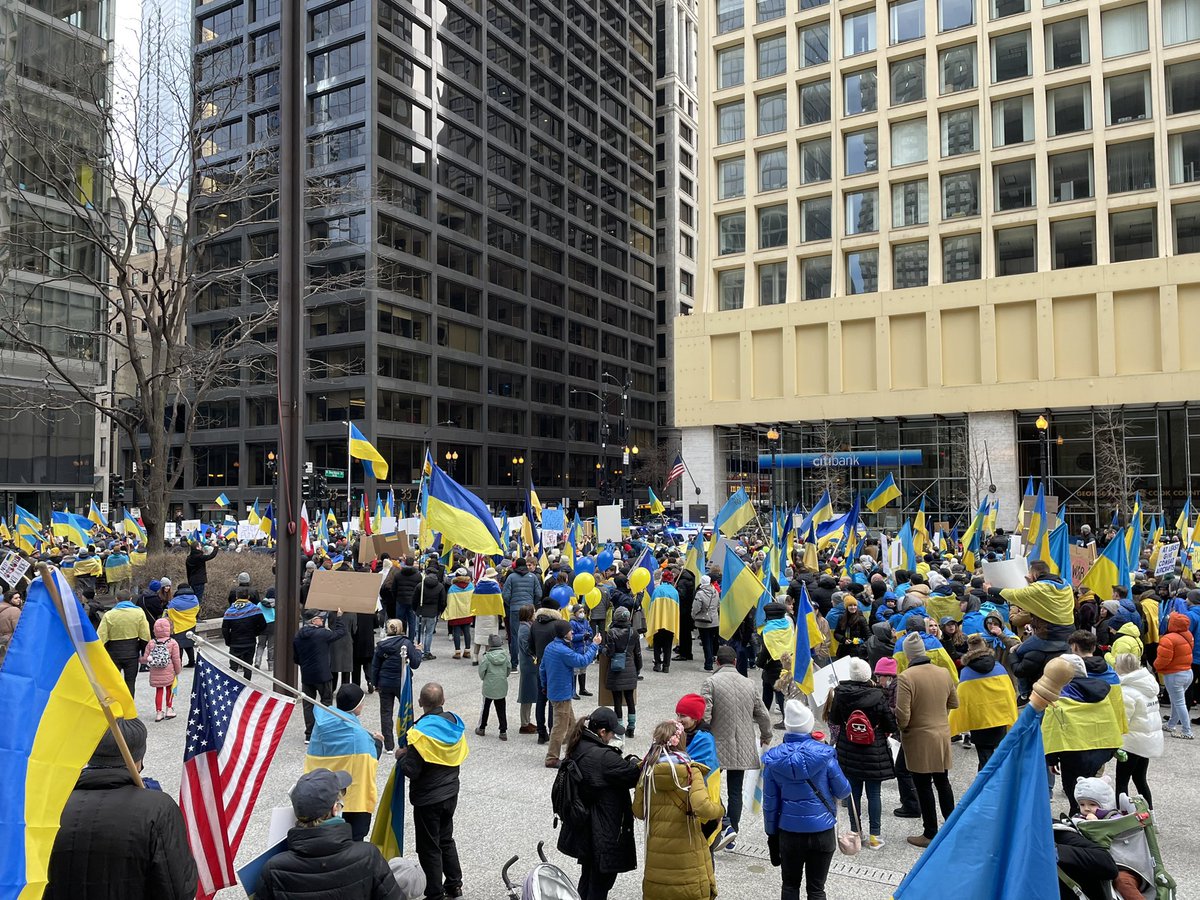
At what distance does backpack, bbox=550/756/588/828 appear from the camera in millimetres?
6258

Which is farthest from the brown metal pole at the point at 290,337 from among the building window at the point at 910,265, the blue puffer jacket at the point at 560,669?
the building window at the point at 910,265

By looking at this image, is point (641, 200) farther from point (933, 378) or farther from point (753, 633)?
point (753, 633)

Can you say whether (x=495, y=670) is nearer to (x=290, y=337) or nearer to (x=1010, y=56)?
(x=290, y=337)

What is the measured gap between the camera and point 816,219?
50.0m

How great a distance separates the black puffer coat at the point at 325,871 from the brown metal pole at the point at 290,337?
601 centimetres

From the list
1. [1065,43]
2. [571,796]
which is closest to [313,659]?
[571,796]

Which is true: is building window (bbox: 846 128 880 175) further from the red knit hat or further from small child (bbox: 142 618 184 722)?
the red knit hat

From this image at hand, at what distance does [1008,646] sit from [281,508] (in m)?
9.24

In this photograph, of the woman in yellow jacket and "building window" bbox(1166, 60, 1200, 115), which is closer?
the woman in yellow jacket

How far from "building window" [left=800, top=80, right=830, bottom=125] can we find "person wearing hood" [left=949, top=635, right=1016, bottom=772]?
151 feet

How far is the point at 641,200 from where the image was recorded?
335ft

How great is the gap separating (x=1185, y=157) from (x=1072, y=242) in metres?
5.70

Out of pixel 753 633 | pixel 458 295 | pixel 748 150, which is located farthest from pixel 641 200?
pixel 753 633

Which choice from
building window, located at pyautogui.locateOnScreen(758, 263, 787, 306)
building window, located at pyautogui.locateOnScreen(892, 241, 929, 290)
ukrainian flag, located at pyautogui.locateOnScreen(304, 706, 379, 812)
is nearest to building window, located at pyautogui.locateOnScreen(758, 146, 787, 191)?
building window, located at pyautogui.locateOnScreen(758, 263, 787, 306)
